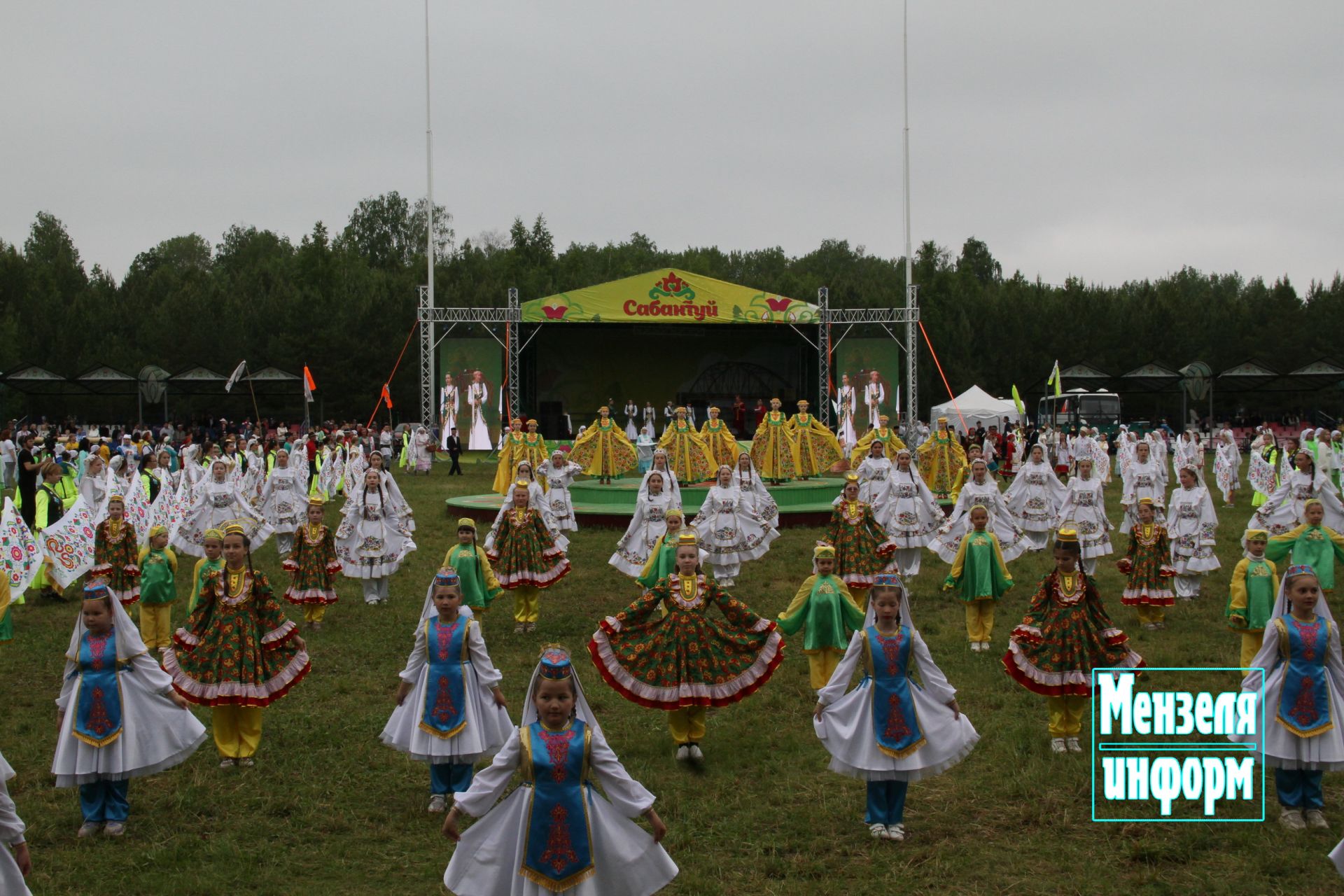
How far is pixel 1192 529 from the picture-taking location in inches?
537

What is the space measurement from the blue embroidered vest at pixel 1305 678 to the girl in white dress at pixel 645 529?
7.60 meters

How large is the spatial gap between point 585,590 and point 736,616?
7.18 metres

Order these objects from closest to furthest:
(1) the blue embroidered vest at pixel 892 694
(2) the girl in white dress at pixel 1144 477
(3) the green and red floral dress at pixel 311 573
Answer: (1) the blue embroidered vest at pixel 892 694 → (3) the green and red floral dress at pixel 311 573 → (2) the girl in white dress at pixel 1144 477

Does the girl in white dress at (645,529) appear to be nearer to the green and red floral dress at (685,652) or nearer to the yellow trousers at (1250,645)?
the green and red floral dress at (685,652)

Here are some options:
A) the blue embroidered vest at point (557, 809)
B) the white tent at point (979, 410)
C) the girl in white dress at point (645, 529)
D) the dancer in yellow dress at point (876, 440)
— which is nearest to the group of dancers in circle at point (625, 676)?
the blue embroidered vest at point (557, 809)

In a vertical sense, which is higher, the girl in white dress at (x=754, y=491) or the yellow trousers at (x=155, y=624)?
the girl in white dress at (x=754, y=491)

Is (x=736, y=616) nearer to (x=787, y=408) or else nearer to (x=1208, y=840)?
(x=1208, y=840)

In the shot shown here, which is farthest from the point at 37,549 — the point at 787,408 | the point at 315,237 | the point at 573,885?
the point at 315,237

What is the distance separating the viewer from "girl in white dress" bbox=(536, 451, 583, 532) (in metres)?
18.5

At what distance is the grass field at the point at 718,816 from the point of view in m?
6.24

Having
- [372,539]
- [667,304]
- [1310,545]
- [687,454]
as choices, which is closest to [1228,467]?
[687,454]

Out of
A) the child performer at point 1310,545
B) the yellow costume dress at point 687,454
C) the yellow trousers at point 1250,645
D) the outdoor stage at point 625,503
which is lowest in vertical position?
the yellow trousers at point 1250,645

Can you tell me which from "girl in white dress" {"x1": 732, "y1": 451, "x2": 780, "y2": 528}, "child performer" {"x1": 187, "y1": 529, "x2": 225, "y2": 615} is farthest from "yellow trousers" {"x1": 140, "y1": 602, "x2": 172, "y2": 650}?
"girl in white dress" {"x1": 732, "y1": 451, "x2": 780, "y2": 528}

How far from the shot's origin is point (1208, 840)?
21.9ft
